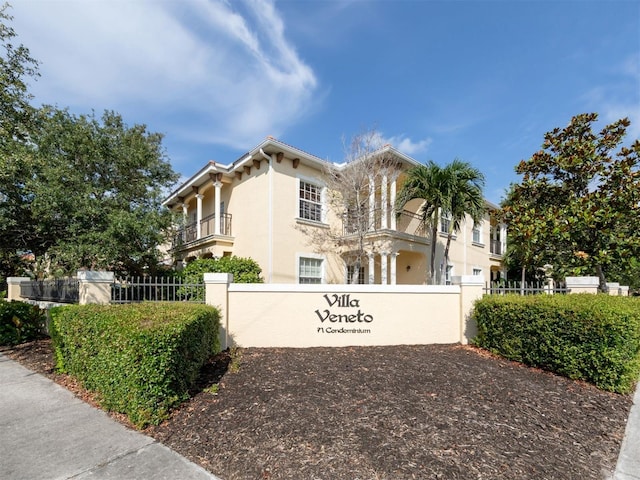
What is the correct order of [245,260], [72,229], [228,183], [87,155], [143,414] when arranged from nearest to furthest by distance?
1. [143,414]
2. [72,229]
3. [87,155]
4. [245,260]
5. [228,183]

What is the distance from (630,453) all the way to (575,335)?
2.39 m

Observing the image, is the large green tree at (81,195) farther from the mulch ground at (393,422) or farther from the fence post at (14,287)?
the mulch ground at (393,422)

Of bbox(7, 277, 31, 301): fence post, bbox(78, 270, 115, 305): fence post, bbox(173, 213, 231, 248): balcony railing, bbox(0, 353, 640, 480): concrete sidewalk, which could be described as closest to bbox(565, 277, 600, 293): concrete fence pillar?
bbox(0, 353, 640, 480): concrete sidewalk

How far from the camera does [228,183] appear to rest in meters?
14.9

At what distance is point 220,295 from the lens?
693 centimetres

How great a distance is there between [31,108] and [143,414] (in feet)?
26.7

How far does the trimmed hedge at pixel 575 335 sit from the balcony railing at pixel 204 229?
1123 cm

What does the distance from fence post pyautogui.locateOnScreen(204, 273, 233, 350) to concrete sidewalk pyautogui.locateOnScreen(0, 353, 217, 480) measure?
Answer: 2.64 metres

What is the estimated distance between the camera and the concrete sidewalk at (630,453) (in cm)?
311

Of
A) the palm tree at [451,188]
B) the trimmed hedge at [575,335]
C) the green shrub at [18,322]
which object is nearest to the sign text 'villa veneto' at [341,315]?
the trimmed hedge at [575,335]

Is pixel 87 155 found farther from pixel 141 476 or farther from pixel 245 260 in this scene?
pixel 141 476

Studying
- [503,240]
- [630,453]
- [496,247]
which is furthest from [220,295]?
[503,240]

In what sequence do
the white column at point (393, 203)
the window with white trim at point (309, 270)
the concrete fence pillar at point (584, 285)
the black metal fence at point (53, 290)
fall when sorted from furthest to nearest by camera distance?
the window with white trim at point (309, 270) < the white column at point (393, 203) < the black metal fence at point (53, 290) < the concrete fence pillar at point (584, 285)

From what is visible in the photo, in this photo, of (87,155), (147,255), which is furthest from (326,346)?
(87,155)
